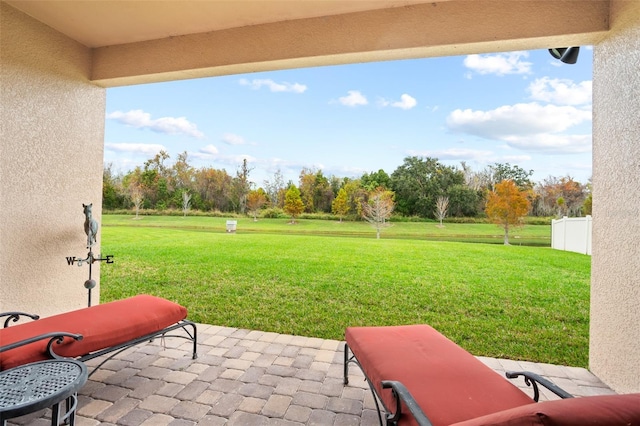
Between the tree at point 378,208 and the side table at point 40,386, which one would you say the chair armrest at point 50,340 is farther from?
the tree at point 378,208

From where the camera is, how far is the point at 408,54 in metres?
2.70

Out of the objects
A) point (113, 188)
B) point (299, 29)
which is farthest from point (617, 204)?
point (113, 188)

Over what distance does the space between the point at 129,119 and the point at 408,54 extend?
39.9 ft

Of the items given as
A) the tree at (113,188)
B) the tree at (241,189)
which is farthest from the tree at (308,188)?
the tree at (113,188)

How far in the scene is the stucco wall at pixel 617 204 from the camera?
7.07 feet

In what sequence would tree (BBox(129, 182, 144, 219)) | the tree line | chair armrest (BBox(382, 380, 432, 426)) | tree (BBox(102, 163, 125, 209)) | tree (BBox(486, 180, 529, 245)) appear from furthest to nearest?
tree (BBox(129, 182, 144, 219)) → tree (BBox(102, 163, 125, 209)) → the tree line → tree (BBox(486, 180, 529, 245)) → chair armrest (BBox(382, 380, 432, 426))

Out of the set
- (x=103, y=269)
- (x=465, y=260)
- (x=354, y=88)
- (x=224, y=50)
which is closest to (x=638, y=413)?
(x=224, y=50)

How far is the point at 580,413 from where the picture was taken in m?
0.76

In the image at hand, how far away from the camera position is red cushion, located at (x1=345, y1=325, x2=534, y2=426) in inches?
51.7

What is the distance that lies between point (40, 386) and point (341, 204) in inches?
334

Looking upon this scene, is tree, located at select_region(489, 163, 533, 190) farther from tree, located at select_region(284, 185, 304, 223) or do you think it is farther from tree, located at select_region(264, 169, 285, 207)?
tree, located at select_region(264, 169, 285, 207)

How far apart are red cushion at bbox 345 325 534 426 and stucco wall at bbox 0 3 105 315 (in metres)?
2.86

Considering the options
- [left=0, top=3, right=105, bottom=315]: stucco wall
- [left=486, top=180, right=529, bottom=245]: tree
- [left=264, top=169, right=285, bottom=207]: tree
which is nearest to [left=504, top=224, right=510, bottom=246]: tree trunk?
[left=486, top=180, right=529, bottom=245]: tree

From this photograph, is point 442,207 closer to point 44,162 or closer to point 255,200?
point 255,200
